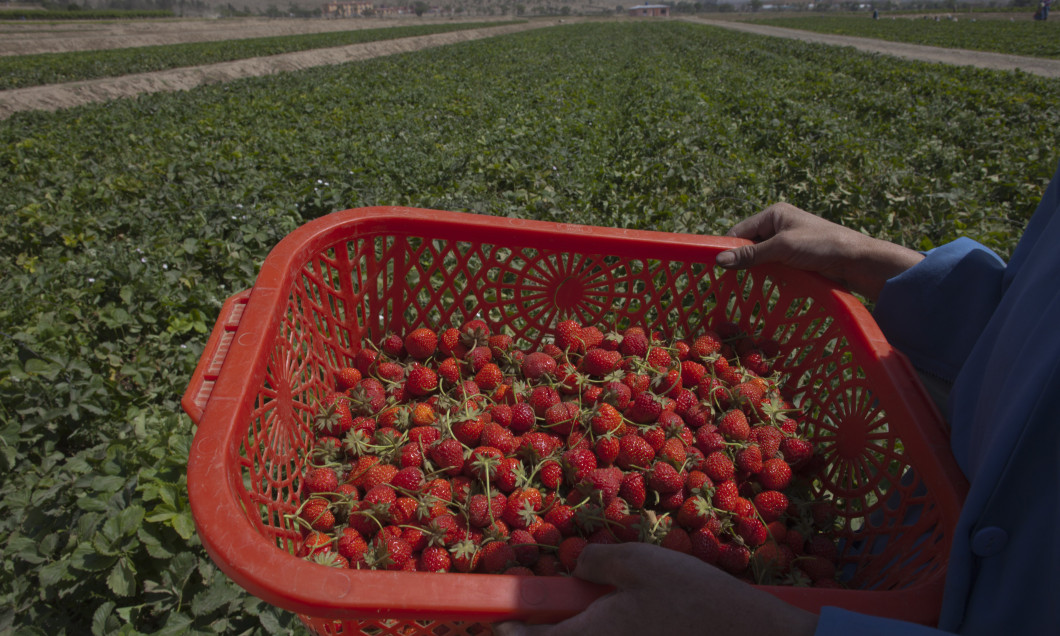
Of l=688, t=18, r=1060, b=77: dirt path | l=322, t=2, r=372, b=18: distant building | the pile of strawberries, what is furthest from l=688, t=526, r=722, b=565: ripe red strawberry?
l=322, t=2, r=372, b=18: distant building

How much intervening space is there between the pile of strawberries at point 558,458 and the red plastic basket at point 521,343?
0.43 ft

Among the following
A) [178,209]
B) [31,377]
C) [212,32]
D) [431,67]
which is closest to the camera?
[31,377]

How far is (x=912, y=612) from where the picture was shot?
1098 mm

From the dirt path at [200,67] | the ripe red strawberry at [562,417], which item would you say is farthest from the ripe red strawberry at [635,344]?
the dirt path at [200,67]

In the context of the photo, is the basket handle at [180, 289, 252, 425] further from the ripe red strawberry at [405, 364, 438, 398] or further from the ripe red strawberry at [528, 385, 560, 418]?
the ripe red strawberry at [528, 385, 560, 418]

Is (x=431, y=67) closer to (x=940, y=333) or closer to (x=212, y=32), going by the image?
(x=940, y=333)

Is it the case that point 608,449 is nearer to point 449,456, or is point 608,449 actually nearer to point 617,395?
point 617,395

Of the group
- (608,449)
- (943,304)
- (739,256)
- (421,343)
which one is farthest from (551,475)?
(943,304)

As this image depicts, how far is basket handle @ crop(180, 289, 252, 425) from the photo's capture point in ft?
4.58

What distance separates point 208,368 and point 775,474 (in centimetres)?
175

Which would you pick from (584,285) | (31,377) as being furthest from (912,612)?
(31,377)

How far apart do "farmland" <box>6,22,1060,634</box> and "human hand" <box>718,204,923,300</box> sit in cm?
218

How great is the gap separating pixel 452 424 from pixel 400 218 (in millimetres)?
790

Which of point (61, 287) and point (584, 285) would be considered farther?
point (61, 287)
